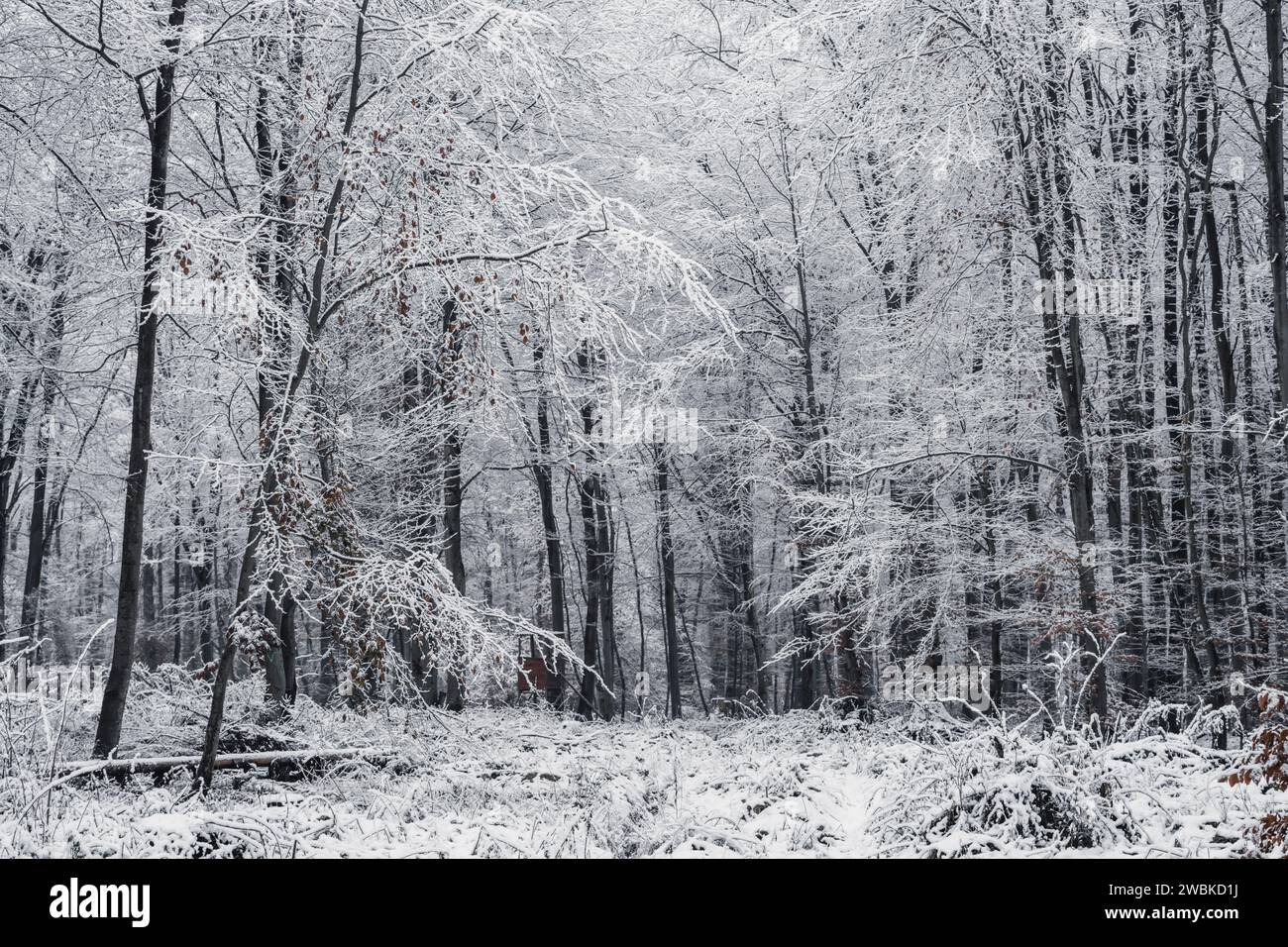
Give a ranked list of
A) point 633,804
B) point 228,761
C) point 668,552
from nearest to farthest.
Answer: point 633,804
point 228,761
point 668,552

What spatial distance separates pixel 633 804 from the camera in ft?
16.6

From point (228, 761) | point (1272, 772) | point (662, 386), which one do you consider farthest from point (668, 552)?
point (1272, 772)

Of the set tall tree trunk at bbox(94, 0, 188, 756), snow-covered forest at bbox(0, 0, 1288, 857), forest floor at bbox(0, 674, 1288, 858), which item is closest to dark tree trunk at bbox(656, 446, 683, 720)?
snow-covered forest at bbox(0, 0, 1288, 857)

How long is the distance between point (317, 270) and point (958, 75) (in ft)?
20.4

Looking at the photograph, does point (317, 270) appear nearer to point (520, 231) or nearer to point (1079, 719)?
point (520, 231)

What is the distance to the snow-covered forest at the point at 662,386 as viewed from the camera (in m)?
5.53

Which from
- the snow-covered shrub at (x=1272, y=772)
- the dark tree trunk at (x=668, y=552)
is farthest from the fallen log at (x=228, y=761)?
the dark tree trunk at (x=668, y=552)

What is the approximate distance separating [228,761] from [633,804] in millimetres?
3436

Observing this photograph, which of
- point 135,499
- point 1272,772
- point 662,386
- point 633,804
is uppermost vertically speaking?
point 662,386

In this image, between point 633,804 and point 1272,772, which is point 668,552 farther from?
point 1272,772

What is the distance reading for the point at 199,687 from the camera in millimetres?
9242

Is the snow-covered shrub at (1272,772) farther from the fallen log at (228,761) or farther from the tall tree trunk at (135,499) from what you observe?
the tall tree trunk at (135,499)

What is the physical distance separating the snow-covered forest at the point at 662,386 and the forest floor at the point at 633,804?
39 mm

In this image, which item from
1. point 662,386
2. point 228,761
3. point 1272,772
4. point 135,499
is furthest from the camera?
point 662,386
